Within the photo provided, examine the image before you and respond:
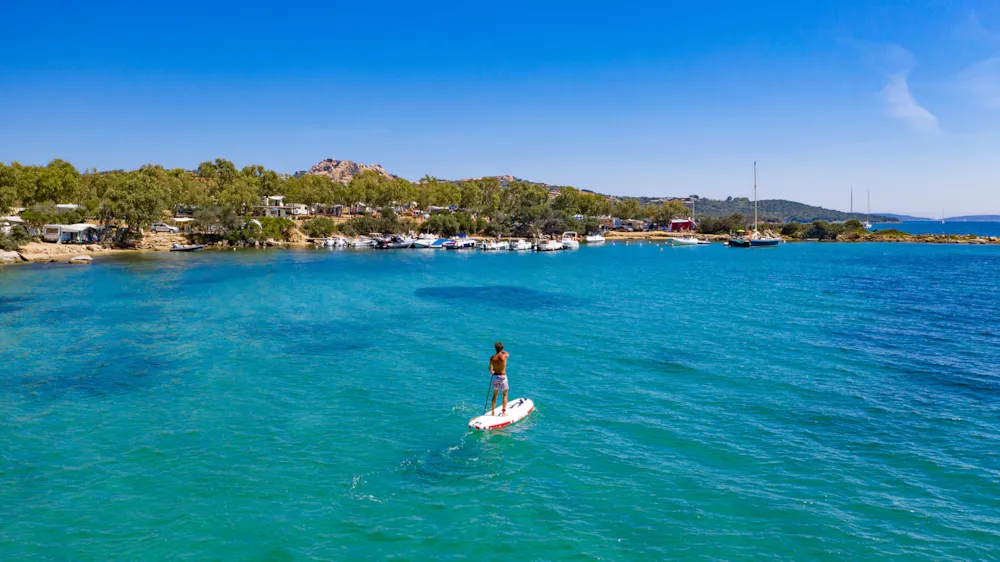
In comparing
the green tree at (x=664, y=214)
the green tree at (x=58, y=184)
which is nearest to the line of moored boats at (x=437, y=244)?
the green tree at (x=58, y=184)

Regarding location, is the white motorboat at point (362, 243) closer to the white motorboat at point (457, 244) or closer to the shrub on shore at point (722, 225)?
the white motorboat at point (457, 244)

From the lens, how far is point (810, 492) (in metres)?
15.0

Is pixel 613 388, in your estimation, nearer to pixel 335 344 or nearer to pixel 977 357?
pixel 335 344

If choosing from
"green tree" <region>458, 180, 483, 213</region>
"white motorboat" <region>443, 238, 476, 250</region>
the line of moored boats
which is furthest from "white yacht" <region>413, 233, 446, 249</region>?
"green tree" <region>458, 180, 483, 213</region>

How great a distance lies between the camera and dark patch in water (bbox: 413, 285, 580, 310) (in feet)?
158

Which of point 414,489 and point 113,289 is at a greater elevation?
point 113,289

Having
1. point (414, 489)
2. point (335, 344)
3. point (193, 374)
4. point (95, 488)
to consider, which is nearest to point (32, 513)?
point (95, 488)

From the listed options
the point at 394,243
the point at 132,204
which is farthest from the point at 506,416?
the point at 394,243

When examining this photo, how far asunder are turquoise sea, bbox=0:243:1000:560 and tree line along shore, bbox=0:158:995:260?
63.7 m

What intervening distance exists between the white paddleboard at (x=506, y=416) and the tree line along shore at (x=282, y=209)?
86159 mm

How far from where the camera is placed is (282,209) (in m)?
145

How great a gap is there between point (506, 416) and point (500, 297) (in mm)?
32809

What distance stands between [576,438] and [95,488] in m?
13.7

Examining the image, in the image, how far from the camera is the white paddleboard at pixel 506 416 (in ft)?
62.7
